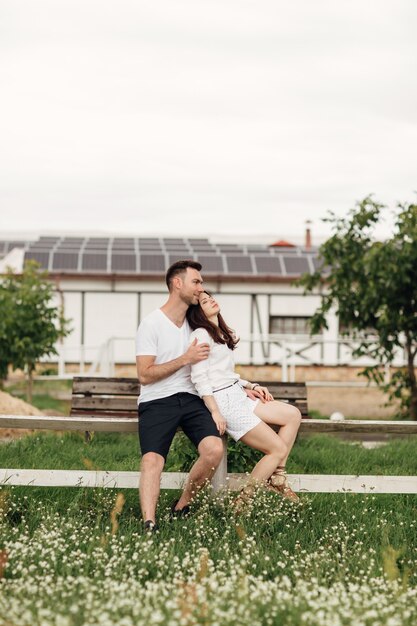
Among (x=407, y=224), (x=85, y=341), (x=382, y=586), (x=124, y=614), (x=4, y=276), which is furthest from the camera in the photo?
(x=85, y=341)

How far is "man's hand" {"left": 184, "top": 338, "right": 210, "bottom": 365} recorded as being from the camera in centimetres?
563

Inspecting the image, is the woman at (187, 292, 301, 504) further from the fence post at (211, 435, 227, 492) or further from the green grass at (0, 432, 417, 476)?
the green grass at (0, 432, 417, 476)

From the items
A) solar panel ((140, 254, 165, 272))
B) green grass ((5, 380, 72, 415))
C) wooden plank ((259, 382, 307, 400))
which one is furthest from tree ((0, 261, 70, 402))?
solar panel ((140, 254, 165, 272))

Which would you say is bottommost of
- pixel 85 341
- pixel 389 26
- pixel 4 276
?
pixel 85 341

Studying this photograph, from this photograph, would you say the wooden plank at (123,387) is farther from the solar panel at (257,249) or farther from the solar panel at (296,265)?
the solar panel at (257,249)

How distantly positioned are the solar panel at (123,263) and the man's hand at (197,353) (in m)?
19.9

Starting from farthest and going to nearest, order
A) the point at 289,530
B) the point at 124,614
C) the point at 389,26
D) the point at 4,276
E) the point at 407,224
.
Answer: the point at 4,276 < the point at 407,224 < the point at 389,26 < the point at 289,530 < the point at 124,614

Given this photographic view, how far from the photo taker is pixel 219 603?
11.9ft

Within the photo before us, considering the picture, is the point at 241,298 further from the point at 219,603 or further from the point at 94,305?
the point at 219,603

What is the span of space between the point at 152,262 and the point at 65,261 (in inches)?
95.2

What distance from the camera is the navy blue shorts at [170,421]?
5.63 metres

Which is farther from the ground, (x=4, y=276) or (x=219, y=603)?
(x=4, y=276)

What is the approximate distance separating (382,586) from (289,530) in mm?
1342

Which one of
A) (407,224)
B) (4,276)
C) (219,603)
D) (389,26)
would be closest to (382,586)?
(219,603)
